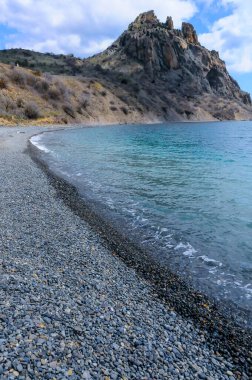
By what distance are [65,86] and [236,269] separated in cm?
8431

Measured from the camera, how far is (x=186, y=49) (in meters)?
155

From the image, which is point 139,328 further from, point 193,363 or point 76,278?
point 76,278

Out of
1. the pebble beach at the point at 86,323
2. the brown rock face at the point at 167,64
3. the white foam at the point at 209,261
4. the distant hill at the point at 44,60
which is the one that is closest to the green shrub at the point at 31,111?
the distant hill at the point at 44,60

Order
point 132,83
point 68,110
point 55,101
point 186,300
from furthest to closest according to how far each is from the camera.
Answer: point 132,83 < point 68,110 < point 55,101 < point 186,300

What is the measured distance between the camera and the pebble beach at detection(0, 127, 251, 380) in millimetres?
4797

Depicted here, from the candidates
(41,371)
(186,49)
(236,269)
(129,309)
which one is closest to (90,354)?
(41,371)

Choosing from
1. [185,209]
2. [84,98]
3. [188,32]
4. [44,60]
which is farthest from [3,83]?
[188,32]

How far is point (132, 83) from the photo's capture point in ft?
381

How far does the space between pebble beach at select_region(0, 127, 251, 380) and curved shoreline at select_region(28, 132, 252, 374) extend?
20 centimetres

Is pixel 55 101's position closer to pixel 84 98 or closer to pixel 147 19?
pixel 84 98

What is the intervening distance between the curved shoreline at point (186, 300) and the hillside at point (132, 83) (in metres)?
55.4

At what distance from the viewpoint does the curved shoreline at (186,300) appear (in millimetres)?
5920

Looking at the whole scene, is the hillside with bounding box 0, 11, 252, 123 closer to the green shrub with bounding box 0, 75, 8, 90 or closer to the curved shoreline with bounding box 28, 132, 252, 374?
the green shrub with bounding box 0, 75, 8, 90

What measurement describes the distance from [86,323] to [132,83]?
117 m
